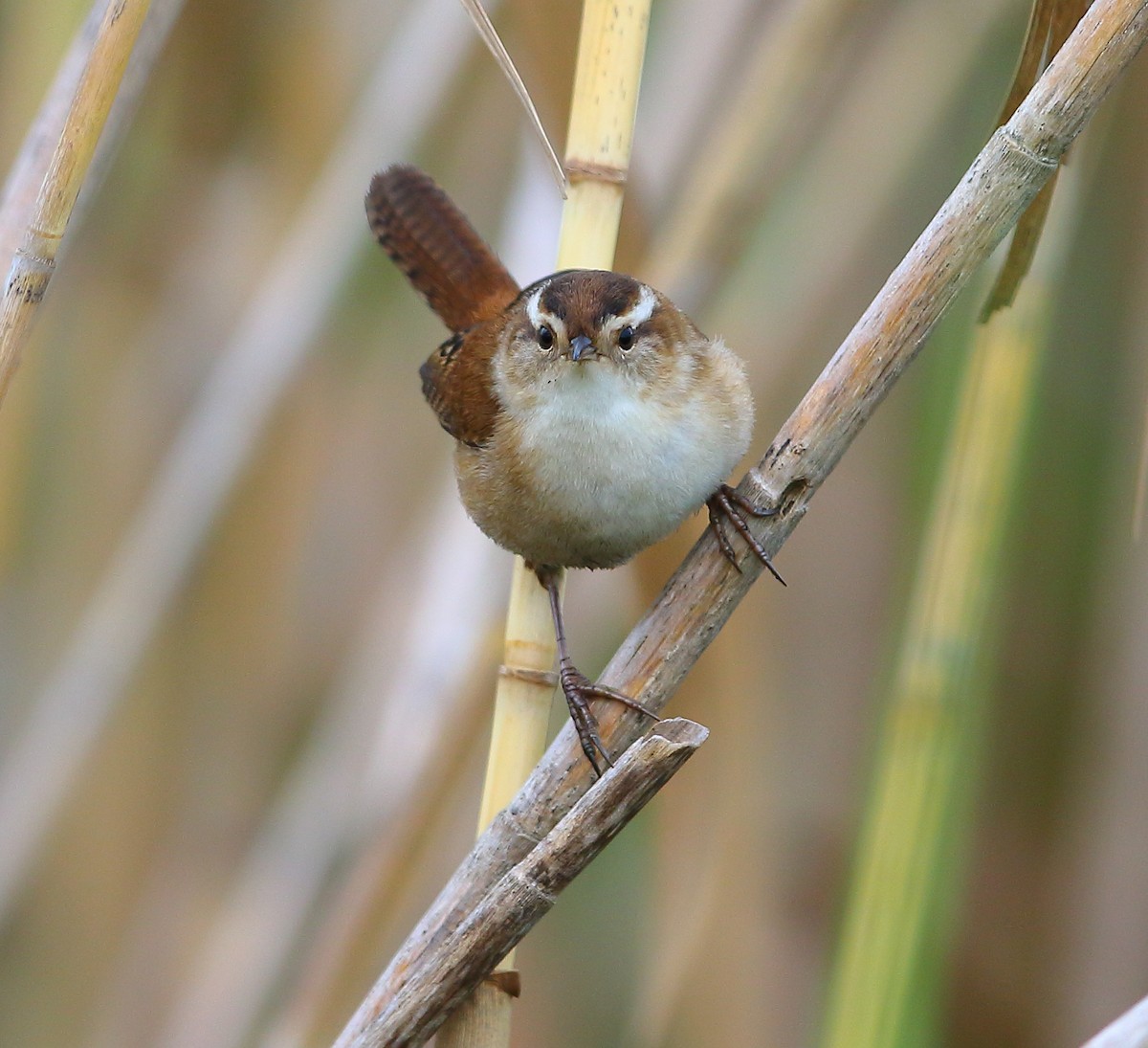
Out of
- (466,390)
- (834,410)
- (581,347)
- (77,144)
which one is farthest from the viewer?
(466,390)

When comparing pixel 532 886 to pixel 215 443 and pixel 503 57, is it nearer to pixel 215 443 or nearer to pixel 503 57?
pixel 503 57

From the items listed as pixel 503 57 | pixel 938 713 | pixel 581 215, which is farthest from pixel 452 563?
pixel 503 57

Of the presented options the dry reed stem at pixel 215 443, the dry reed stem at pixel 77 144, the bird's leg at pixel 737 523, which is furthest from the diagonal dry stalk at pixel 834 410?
the dry reed stem at pixel 215 443

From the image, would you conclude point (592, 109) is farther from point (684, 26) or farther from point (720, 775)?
point (720, 775)

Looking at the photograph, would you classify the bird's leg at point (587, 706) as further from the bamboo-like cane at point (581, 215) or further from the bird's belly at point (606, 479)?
the bird's belly at point (606, 479)

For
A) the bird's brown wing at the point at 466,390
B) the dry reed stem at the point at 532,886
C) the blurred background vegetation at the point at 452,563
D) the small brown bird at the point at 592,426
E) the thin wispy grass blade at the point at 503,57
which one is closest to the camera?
the dry reed stem at the point at 532,886

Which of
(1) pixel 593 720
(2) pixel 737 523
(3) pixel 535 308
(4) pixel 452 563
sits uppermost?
(3) pixel 535 308
